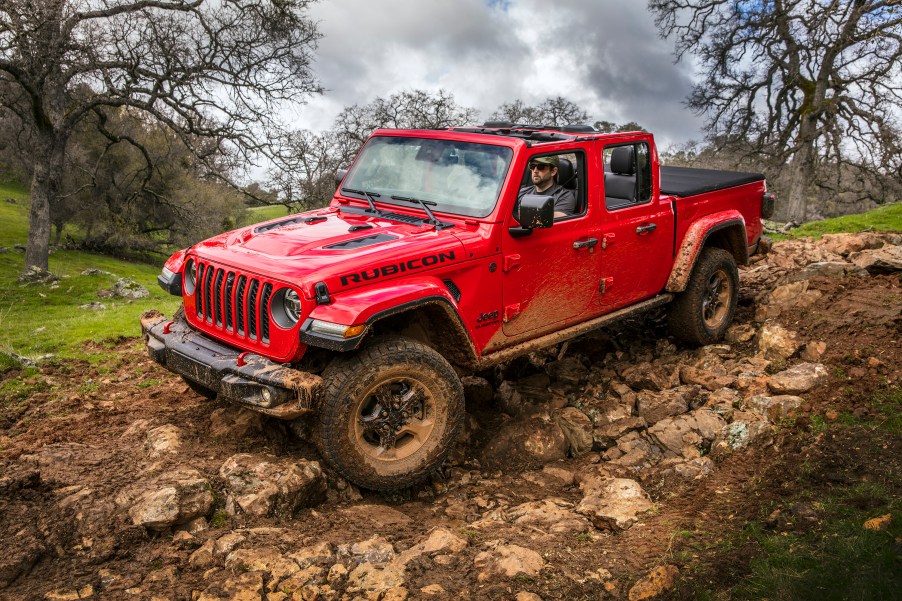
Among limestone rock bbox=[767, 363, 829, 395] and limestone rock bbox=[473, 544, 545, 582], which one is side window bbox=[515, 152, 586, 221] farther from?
limestone rock bbox=[473, 544, 545, 582]

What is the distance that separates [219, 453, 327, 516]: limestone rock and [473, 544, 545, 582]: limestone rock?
1.26 meters

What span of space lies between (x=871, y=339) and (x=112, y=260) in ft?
79.8

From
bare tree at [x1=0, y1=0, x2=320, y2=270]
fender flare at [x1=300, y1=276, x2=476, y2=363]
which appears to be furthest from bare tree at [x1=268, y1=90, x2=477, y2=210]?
fender flare at [x1=300, y1=276, x2=476, y2=363]

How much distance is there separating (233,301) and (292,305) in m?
0.51

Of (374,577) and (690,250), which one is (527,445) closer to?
(374,577)

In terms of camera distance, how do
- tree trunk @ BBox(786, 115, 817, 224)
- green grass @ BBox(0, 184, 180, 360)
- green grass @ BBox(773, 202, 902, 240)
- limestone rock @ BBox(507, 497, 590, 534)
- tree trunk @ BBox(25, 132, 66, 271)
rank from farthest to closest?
tree trunk @ BBox(786, 115, 817, 224) < tree trunk @ BBox(25, 132, 66, 271) < green grass @ BBox(773, 202, 902, 240) < green grass @ BBox(0, 184, 180, 360) < limestone rock @ BBox(507, 497, 590, 534)

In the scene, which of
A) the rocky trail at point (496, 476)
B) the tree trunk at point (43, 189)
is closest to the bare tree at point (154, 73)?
the tree trunk at point (43, 189)

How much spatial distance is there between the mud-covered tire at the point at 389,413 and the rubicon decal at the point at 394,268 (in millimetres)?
437

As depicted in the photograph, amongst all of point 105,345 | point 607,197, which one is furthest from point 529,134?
point 105,345

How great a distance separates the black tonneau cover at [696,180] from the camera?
7180 millimetres

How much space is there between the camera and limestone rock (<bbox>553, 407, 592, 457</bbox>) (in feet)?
19.7

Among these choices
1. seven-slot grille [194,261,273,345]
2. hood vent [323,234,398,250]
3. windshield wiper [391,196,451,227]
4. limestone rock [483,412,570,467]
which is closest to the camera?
seven-slot grille [194,261,273,345]

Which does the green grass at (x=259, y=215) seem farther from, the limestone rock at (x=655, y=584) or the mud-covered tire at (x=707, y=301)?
the limestone rock at (x=655, y=584)

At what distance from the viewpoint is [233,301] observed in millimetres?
4910
